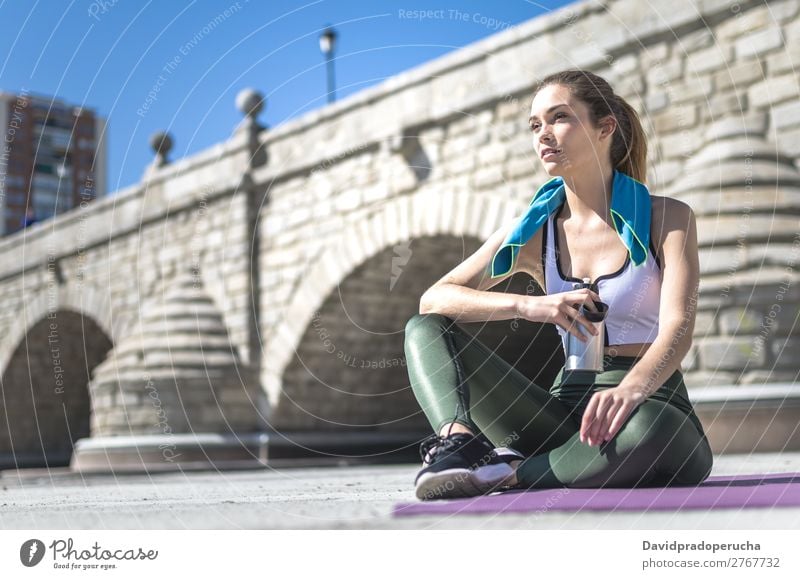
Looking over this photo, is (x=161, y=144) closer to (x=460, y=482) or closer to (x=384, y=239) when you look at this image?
(x=384, y=239)

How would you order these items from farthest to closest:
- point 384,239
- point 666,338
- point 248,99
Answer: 1. point 248,99
2. point 384,239
3. point 666,338

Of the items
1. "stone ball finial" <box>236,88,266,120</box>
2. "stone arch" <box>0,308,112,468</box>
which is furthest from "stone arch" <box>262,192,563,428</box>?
"stone arch" <box>0,308,112,468</box>

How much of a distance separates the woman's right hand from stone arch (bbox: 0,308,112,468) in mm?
12161

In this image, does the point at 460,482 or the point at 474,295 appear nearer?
the point at 460,482

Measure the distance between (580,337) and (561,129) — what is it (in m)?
0.50

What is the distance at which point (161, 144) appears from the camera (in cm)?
1162

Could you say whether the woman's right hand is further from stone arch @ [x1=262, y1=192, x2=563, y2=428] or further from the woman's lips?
stone arch @ [x1=262, y1=192, x2=563, y2=428]

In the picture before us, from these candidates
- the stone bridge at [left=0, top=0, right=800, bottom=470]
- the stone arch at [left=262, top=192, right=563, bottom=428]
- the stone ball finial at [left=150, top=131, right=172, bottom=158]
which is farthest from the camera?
the stone ball finial at [left=150, top=131, right=172, bottom=158]

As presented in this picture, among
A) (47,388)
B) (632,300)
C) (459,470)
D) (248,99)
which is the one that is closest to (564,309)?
(632,300)

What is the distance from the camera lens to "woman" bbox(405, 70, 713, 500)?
194 centimetres

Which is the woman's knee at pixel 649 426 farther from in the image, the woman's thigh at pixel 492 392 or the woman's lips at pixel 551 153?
the woman's lips at pixel 551 153

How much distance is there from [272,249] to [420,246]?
6.89ft

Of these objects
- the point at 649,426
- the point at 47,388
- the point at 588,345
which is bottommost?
the point at 47,388
